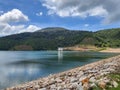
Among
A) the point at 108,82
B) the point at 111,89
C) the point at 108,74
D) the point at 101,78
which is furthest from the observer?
the point at 108,74

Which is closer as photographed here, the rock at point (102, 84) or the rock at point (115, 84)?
the rock at point (102, 84)

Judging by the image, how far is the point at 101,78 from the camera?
1770cm

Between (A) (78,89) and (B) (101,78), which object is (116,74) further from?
(A) (78,89)

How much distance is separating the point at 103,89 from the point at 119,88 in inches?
40.3

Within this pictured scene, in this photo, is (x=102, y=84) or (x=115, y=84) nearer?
(x=102, y=84)

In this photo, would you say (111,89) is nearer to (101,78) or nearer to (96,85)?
(96,85)

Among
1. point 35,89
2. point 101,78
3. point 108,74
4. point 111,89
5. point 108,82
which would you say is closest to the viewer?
point 111,89

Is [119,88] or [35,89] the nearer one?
[119,88]

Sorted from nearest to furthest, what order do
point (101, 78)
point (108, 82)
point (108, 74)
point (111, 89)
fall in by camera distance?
point (111, 89)
point (108, 82)
point (101, 78)
point (108, 74)

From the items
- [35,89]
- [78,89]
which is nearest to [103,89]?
[78,89]

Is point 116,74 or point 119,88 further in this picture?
point 116,74

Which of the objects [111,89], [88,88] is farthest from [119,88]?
[88,88]

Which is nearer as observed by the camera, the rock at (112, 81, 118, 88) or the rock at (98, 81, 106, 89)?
the rock at (98, 81, 106, 89)

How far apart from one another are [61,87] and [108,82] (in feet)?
11.7
